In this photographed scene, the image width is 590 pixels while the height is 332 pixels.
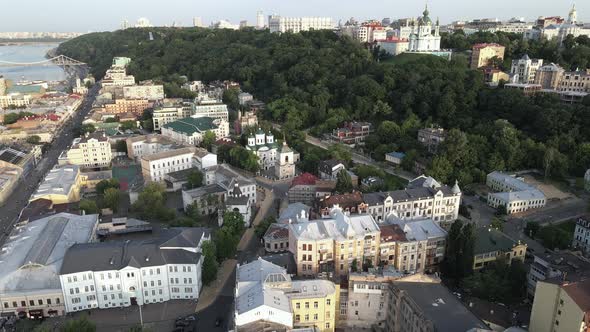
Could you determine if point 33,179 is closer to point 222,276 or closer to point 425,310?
point 222,276

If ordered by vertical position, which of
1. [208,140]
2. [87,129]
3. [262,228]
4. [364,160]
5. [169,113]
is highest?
[169,113]

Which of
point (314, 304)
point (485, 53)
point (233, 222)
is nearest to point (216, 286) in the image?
point (233, 222)

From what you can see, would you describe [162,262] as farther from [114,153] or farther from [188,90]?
[188,90]

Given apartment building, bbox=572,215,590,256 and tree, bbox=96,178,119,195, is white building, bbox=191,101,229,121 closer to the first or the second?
tree, bbox=96,178,119,195

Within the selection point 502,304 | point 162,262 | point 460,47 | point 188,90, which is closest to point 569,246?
point 502,304

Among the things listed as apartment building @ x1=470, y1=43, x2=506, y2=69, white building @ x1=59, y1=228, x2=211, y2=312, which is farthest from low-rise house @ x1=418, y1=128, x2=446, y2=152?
white building @ x1=59, y1=228, x2=211, y2=312
